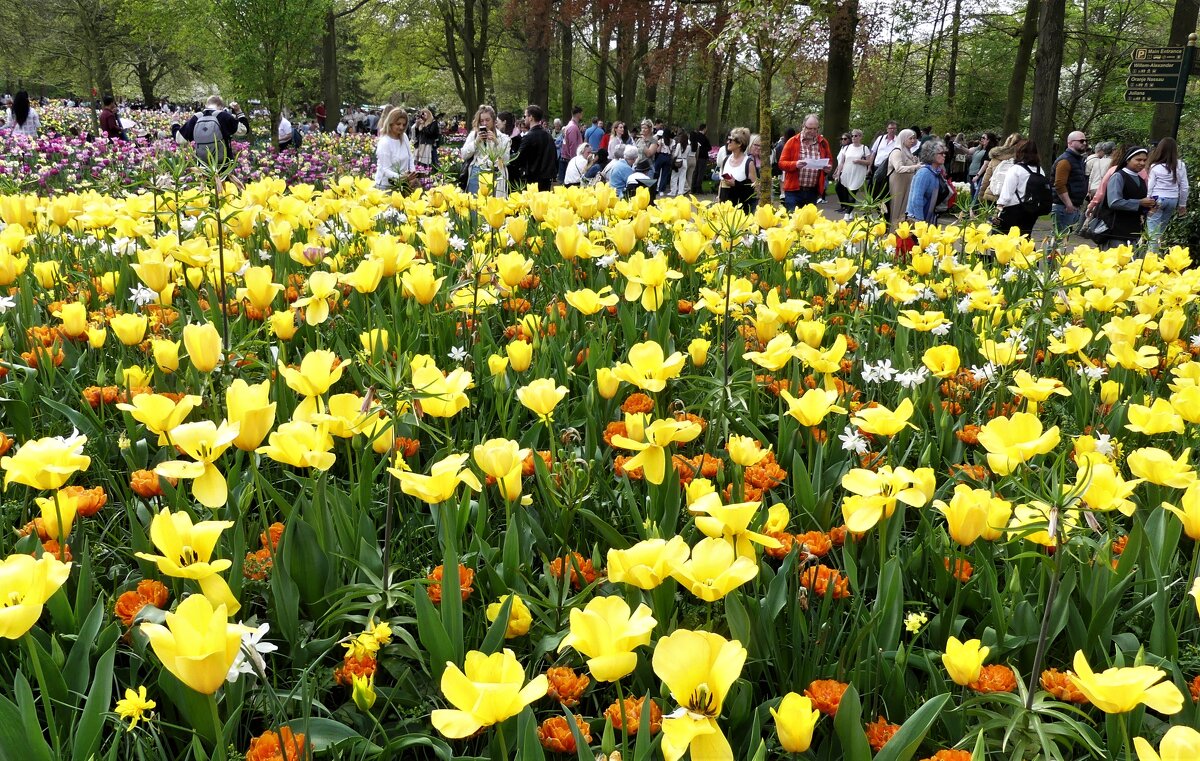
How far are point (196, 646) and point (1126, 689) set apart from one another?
38.1 inches

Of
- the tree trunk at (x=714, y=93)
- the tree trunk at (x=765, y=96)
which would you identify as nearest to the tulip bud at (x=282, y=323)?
the tree trunk at (x=765, y=96)

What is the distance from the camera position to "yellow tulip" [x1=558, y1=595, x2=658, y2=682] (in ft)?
3.15

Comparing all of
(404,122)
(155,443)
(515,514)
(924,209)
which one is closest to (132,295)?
(155,443)

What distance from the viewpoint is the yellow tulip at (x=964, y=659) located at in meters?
1.22

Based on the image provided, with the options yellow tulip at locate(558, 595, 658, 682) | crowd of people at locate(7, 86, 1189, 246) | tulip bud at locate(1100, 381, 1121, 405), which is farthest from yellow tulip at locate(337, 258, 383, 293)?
crowd of people at locate(7, 86, 1189, 246)

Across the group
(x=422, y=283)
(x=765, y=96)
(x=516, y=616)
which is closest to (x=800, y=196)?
(x=765, y=96)

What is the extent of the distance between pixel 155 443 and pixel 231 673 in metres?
1.29

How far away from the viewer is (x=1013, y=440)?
1.60 metres

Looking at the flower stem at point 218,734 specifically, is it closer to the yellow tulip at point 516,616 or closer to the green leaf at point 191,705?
the green leaf at point 191,705

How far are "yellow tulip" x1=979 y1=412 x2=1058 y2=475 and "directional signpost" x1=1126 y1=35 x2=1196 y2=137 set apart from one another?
40.1 ft

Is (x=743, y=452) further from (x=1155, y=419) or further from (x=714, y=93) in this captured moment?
(x=714, y=93)

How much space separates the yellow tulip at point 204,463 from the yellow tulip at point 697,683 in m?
0.73

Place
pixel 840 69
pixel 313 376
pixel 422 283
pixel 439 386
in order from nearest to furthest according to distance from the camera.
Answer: pixel 313 376 → pixel 439 386 → pixel 422 283 → pixel 840 69

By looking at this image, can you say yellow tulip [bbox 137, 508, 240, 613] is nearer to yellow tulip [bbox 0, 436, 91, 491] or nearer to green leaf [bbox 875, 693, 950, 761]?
yellow tulip [bbox 0, 436, 91, 491]
